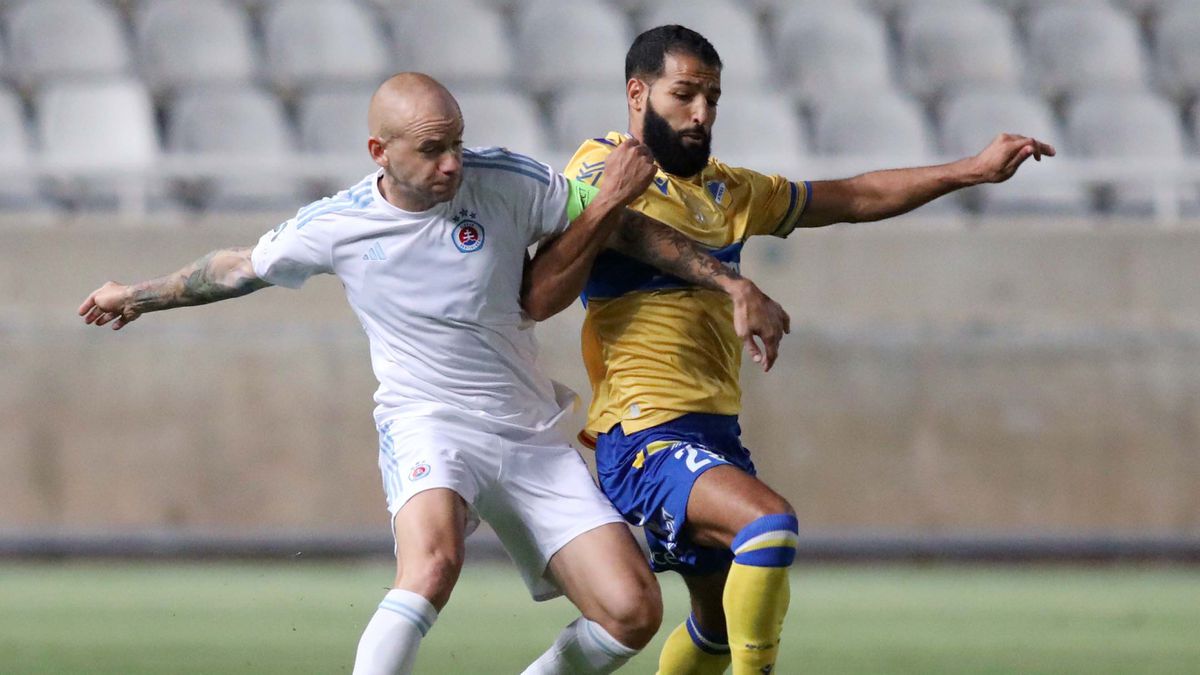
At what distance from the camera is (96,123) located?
1188 centimetres

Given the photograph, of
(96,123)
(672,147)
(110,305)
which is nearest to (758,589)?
(672,147)

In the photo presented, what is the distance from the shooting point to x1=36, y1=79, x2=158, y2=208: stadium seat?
11.8 metres

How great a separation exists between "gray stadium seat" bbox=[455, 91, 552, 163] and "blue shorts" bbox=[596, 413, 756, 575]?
6.68m

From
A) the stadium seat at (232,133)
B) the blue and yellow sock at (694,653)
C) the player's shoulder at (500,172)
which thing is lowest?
the blue and yellow sock at (694,653)

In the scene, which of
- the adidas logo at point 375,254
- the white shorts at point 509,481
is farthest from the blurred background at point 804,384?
the adidas logo at point 375,254

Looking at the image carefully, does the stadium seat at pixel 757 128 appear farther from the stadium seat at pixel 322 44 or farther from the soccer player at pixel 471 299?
the soccer player at pixel 471 299

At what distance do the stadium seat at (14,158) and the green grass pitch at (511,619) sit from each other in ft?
7.52

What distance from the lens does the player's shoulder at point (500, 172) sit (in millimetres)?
5117

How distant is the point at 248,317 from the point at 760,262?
301 centimetres

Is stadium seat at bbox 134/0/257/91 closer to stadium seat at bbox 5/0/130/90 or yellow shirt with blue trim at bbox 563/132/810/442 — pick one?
stadium seat at bbox 5/0/130/90

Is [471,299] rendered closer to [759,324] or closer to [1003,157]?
[759,324]

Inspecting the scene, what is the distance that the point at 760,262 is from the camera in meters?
10.6

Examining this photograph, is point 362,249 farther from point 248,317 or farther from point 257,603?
point 248,317

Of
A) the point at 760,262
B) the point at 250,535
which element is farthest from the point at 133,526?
the point at 760,262
